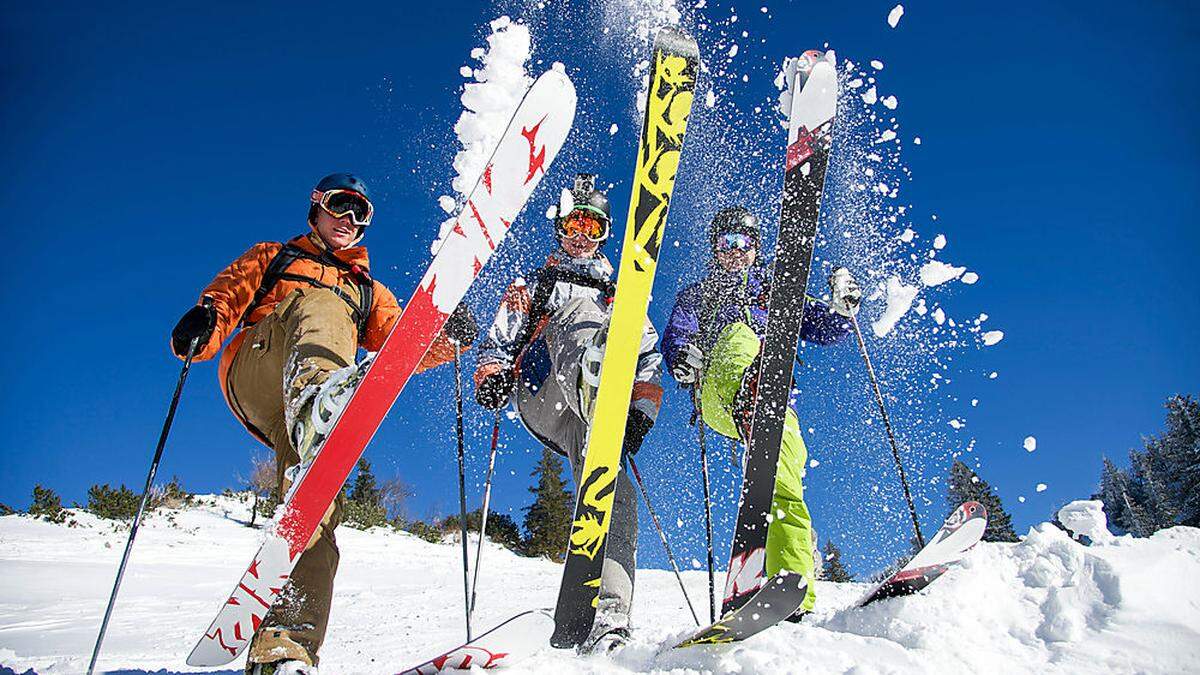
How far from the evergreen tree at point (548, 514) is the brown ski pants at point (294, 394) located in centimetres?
1530

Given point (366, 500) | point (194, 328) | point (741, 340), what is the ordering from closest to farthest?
point (194, 328)
point (741, 340)
point (366, 500)

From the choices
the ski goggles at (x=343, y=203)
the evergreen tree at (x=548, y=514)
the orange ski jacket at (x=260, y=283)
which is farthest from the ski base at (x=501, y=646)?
the evergreen tree at (x=548, y=514)

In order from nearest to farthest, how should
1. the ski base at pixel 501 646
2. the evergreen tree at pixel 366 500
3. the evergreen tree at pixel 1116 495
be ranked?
1. the ski base at pixel 501 646
2. the evergreen tree at pixel 366 500
3. the evergreen tree at pixel 1116 495

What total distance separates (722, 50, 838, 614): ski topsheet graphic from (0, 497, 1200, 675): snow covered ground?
34 centimetres

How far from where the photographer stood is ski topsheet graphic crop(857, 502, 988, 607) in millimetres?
2195

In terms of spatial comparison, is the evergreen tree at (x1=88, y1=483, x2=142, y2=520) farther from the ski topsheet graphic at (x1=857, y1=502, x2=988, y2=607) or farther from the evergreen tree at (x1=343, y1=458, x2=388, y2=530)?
the ski topsheet graphic at (x1=857, y1=502, x2=988, y2=607)

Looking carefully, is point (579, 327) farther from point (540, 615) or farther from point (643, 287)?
point (540, 615)

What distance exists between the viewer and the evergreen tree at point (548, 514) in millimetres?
18062

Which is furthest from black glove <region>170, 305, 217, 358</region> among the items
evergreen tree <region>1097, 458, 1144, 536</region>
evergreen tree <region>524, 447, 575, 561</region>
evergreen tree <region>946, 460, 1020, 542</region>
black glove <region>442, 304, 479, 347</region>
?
evergreen tree <region>1097, 458, 1144, 536</region>

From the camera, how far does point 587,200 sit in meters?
4.09

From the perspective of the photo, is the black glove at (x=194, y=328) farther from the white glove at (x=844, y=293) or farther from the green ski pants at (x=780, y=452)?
the white glove at (x=844, y=293)

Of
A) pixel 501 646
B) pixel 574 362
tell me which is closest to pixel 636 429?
pixel 574 362

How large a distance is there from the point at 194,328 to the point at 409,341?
993 millimetres

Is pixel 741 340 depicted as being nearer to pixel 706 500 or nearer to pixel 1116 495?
pixel 706 500
